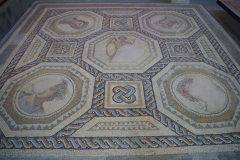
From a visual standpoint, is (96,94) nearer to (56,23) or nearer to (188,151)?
(188,151)

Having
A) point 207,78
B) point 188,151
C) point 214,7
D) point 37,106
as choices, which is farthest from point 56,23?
point 214,7

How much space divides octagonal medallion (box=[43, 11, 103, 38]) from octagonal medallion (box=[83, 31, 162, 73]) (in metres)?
0.24

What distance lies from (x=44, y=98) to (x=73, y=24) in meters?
1.29

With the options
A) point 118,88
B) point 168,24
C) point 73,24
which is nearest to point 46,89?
point 118,88

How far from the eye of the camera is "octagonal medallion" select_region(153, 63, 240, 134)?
53.6 inches

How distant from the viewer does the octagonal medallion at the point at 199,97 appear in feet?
4.47

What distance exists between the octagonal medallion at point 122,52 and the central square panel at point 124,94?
0.18 m

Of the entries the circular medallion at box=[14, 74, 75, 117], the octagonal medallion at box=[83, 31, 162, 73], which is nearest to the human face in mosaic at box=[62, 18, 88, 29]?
the octagonal medallion at box=[83, 31, 162, 73]

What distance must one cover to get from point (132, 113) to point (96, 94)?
0.33 meters

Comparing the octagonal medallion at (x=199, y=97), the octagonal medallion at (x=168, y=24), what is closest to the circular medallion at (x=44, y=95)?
the octagonal medallion at (x=199, y=97)

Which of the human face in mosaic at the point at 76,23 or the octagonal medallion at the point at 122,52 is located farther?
the human face in mosaic at the point at 76,23

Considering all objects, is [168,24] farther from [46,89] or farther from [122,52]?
[46,89]

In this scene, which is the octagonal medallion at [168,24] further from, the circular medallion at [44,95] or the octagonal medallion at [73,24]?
the circular medallion at [44,95]

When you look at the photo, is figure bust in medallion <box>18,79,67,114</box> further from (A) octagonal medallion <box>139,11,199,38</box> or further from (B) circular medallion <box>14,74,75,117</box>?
(A) octagonal medallion <box>139,11,199,38</box>
